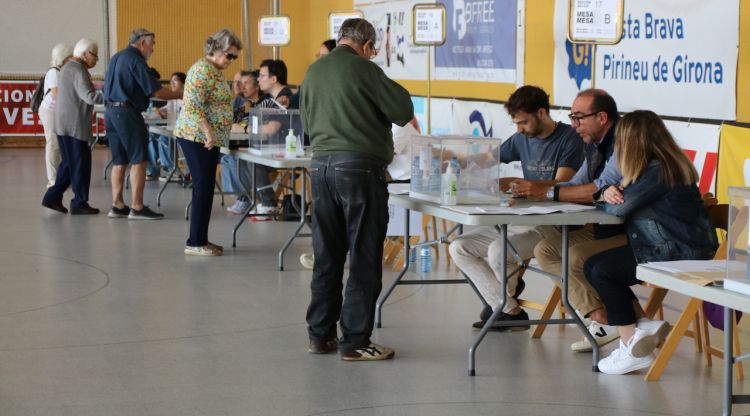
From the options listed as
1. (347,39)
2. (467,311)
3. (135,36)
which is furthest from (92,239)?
(347,39)

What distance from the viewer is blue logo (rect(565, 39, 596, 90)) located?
772 cm

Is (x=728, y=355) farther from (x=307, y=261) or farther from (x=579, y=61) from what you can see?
(x=579, y=61)

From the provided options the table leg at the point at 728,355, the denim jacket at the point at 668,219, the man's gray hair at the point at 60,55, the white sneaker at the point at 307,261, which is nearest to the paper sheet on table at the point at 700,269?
the table leg at the point at 728,355

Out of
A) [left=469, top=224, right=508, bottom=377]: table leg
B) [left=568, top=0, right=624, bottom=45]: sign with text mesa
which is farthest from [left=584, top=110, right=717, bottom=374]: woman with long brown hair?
[left=568, top=0, right=624, bottom=45]: sign with text mesa

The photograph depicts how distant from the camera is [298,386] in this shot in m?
4.17

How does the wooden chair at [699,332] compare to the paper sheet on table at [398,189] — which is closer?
the wooden chair at [699,332]

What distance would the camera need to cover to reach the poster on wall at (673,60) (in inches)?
245

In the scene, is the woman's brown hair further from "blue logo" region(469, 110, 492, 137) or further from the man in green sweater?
"blue logo" region(469, 110, 492, 137)

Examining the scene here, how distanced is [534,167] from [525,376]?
1.20 metres

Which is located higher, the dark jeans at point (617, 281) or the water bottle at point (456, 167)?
the water bottle at point (456, 167)

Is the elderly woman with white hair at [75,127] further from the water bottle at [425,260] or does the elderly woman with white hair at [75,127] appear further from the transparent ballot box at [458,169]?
the transparent ballot box at [458,169]

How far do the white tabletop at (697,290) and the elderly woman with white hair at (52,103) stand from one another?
7.31 metres

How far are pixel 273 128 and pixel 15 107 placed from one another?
9.62 metres

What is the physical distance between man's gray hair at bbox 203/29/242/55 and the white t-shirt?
11.0ft
